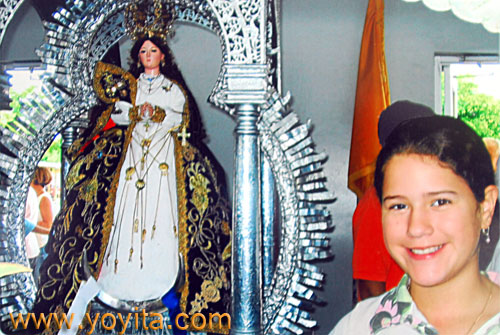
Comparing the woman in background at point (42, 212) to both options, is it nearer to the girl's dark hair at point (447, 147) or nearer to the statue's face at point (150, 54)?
the statue's face at point (150, 54)

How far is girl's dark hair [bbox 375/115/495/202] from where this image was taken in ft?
5.40

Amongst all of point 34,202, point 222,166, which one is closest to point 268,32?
point 222,166

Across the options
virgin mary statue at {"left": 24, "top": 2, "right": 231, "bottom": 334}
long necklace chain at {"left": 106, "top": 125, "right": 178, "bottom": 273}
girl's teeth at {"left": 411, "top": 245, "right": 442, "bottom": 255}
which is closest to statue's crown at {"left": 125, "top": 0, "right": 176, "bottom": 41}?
virgin mary statue at {"left": 24, "top": 2, "right": 231, "bottom": 334}

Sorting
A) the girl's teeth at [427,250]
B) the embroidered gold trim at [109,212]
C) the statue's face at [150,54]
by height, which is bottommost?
the girl's teeth at [427,250]

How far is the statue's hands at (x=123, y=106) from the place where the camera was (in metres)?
2.15

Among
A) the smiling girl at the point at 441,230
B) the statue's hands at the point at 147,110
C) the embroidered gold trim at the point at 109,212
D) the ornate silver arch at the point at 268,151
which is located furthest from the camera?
the statue's hands at the point at 147,110

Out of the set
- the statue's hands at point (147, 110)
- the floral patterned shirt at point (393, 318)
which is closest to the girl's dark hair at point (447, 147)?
the floral patterned shirt at point (393, 318)

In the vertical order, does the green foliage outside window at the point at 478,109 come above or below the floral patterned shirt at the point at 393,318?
above

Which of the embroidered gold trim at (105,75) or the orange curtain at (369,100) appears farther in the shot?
the embroidered gold trim at (105,75)

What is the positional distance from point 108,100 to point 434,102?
1135mm

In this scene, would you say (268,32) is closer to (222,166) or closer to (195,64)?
(195,64)

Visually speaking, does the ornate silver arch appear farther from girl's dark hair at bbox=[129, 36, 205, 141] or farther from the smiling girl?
the smiling girl

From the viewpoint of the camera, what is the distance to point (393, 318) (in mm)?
1706

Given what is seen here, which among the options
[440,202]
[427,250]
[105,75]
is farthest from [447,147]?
[105,75]
